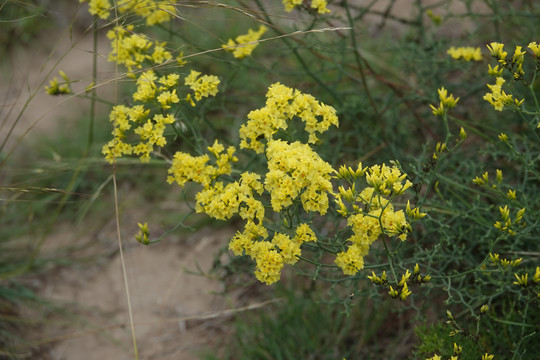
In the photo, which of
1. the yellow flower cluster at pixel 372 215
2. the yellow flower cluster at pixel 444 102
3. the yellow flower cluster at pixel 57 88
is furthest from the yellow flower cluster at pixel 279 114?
the yellow flower cluster at pixel 57 88

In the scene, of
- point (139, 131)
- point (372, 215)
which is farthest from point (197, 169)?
point (372, 215)

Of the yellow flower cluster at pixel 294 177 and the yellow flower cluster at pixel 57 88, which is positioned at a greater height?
the yellow flower cluster at pixel 294 177

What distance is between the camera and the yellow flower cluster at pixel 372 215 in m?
1.96

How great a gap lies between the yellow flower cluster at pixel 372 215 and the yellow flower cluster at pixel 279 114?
0.28m

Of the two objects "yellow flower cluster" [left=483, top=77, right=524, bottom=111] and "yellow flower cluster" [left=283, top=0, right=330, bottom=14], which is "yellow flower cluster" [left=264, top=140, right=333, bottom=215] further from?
"yellow flower cluster" [left=283, top=0, right=330, bottom=14]

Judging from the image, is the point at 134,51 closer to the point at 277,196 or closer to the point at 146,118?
the point at 146,118

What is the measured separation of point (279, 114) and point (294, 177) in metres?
0.32

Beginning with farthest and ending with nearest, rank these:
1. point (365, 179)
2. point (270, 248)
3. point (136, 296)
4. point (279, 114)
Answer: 1. point (136, 296)
2. point (365, 179)
3. point (279, 114)
4. point (270, 248)

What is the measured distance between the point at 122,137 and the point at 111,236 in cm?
228

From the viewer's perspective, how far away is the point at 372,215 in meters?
1.98

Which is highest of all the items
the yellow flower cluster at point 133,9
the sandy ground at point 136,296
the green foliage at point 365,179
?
the yellow flower cluster at point 133,9

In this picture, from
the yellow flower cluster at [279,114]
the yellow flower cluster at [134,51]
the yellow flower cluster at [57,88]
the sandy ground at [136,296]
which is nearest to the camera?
the yellow flower cluster at [279,114]

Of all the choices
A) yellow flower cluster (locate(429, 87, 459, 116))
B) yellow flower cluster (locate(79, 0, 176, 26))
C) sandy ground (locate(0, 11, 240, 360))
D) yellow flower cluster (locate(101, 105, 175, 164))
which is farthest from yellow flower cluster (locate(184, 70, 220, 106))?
sandy ground (locate(0, 11, 240, 360))

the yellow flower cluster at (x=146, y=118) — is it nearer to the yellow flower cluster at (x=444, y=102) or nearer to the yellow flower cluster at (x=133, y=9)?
the yellow flower cluster at (x=133, y=9)
